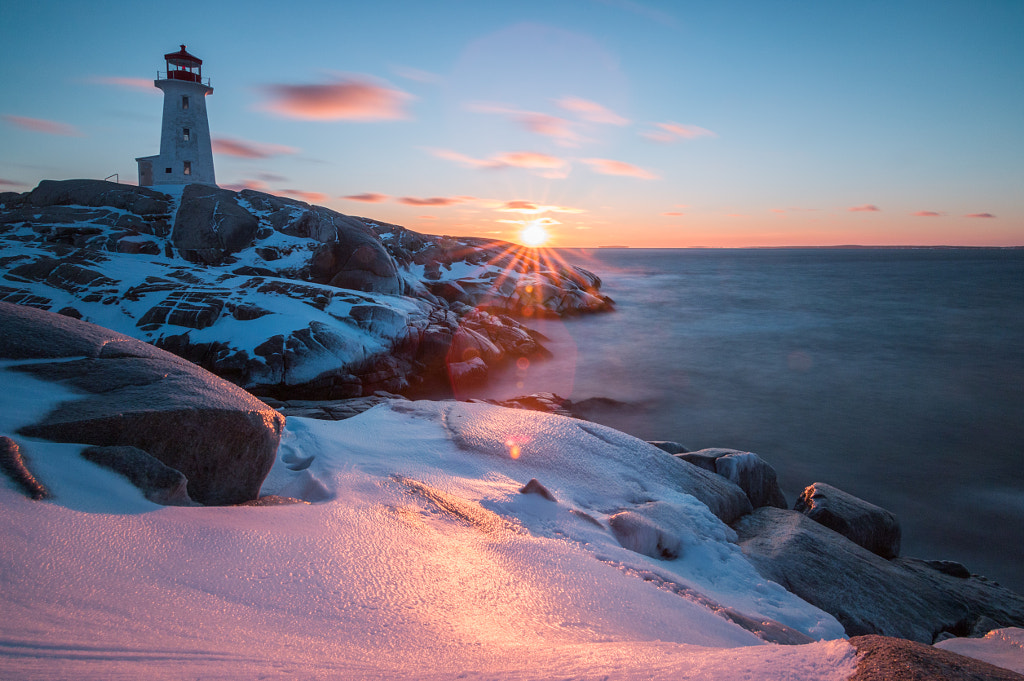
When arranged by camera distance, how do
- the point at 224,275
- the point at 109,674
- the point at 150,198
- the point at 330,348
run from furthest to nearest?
the point at 150,198
the point at 224,275
the point at 330,348
the point at 109,674

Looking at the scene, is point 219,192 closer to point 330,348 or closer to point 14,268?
point 14,268

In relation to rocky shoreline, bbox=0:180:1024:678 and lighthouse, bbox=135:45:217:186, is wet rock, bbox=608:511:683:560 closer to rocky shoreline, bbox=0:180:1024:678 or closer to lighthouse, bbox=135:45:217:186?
rocky shoreline, bbox=0:180:1024:678

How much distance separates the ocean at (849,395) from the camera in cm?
1062

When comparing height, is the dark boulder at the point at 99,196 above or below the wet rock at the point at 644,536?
above

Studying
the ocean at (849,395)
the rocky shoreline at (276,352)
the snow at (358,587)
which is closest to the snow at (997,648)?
the rocky shoreline at (276,352)

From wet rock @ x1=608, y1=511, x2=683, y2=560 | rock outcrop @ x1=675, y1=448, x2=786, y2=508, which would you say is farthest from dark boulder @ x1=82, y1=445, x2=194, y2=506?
rock outcrop @ x1=675, y1=448, x2=786, y2=508

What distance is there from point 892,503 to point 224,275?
2008cm

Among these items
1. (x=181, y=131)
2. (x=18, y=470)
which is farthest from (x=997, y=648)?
(x=181, y=131)

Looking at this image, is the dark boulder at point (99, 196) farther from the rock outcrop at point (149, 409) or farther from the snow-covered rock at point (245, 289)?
the rock outcrop at point (149, 409)

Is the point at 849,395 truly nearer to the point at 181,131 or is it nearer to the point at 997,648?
the point at 997,648

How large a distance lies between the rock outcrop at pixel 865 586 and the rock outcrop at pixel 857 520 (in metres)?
0.47

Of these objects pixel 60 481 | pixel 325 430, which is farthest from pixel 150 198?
pixel 60 481

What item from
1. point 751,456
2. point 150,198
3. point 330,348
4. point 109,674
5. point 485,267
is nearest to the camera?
point 109,674

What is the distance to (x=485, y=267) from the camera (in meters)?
33.2
